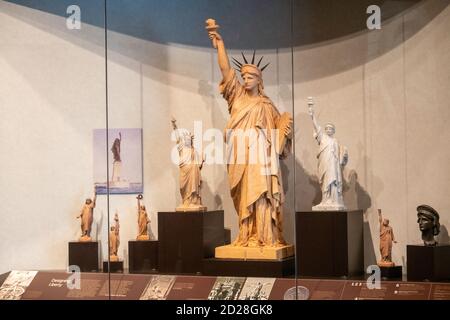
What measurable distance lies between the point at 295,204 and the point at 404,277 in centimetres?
95

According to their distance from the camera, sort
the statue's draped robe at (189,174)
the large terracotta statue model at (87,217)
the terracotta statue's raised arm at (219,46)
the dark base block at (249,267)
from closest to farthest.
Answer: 1. the dark base block at (249,267)
2. the large terracotta statue model at (87,217)
3. the statue's draped robe at (189,174)
4. the terracotta statue's raised arm at (219,46)

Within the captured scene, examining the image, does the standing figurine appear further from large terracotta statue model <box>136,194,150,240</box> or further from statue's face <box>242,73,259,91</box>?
statue's face <box>242,73,259,91</box>

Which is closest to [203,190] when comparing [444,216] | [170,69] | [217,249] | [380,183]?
[217,249]

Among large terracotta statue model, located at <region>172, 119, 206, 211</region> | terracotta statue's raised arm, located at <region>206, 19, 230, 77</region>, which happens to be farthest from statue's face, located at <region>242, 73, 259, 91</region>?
large terracotta statue model, located at <region>172, 119, 206, 211</region>

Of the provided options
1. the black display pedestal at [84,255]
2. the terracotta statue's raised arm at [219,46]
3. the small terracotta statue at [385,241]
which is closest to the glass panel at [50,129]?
the black display pedestal at [84,255]

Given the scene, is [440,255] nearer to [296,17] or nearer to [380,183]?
[380,183]

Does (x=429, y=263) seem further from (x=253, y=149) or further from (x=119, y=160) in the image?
(x=119, y=160)

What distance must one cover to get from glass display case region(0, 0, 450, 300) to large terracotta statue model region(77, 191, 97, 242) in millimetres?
11

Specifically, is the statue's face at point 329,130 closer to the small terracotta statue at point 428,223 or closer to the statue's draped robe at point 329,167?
the statue's draped robe at point 329,167

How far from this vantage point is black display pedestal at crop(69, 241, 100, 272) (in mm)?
5824

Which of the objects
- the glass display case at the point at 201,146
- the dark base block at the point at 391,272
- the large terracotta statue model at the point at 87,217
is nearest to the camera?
the dark base block at the point at 391,272

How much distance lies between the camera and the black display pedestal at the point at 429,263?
5.36 meters

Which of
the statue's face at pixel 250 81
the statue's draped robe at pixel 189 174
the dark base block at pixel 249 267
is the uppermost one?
the statue's face at pixel 250 81

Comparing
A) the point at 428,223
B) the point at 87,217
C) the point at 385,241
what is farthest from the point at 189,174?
the point at 428,223
